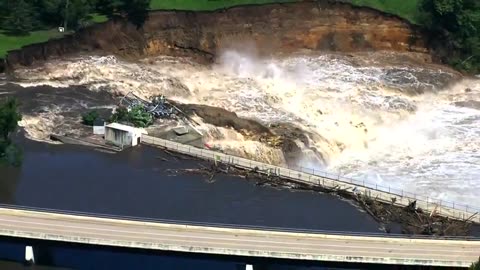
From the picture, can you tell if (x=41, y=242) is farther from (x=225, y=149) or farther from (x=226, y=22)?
(x=226, y=22)

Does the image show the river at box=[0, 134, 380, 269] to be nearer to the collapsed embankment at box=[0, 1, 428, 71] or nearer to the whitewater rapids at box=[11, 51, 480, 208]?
the whitewater rapids at box=[11, 51, 480, 208]

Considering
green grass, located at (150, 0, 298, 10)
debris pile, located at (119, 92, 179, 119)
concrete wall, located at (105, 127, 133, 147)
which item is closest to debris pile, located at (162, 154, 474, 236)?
concrete wall, located at (105, 127, 133, 147)

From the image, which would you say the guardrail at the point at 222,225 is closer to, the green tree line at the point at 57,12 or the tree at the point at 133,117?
the tree at the point at 133,117

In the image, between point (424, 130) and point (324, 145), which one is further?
point (424, 130)

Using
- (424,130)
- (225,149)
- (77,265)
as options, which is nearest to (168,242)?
(77,265)

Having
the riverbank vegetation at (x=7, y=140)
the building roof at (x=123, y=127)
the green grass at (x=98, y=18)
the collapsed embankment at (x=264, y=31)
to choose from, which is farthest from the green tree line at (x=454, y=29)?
the riverbank vegetation at (x=7, y=140)
